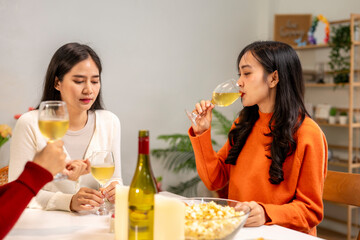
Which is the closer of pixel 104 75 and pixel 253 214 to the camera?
pixel 253 214

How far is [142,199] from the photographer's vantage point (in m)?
1.14

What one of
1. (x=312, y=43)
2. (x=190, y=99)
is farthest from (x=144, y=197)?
(x=312, y=43)

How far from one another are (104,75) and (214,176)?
212 centimetres

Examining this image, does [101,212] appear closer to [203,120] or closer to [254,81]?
[203,120]

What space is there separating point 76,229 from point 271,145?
38.7 inches

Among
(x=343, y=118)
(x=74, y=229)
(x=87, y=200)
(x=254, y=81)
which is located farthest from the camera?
(x=343, y=118)

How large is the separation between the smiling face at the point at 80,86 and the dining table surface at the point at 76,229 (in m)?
0.66

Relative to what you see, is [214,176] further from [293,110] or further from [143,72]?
[143,72]

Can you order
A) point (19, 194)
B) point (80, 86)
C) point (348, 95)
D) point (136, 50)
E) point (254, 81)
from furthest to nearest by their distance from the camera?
point (348, 95)
point (136, 50)
point (80, 86)
point (254, 81)
point (19, 194)

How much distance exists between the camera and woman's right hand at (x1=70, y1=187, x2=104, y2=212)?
1582 mm

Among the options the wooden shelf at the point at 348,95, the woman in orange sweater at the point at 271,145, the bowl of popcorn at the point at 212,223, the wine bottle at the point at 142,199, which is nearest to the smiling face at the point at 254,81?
the woman in orange sweater at the point at 271,145

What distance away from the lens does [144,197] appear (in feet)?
3.74

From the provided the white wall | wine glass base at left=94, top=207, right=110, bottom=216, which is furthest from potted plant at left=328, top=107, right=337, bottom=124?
wine glass base at left=94, top=207, right=110, bottom=216

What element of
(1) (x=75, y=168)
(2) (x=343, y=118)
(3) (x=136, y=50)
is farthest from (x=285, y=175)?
(2) (x=343, y=118)
